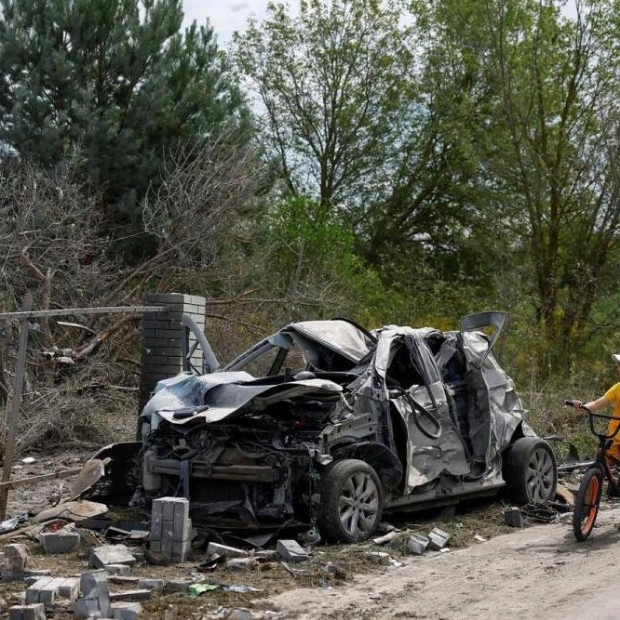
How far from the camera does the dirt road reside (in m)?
6.56

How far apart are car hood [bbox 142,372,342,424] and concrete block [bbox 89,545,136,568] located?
4.03ft

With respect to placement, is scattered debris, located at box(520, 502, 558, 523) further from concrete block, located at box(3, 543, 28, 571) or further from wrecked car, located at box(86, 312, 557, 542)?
concrete block, located at box(3, 543, 28, 571)

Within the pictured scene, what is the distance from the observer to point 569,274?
26281 millimetres

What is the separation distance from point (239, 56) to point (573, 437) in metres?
20.5

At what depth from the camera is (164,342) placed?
42.4 feet

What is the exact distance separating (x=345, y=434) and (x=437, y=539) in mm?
1194

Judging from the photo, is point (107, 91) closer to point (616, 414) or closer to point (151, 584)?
point (616, 414)

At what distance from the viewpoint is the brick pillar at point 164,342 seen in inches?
507

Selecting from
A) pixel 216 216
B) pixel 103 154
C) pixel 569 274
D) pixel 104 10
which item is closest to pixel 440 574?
pixel 216 216

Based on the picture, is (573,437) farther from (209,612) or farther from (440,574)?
(209,612)

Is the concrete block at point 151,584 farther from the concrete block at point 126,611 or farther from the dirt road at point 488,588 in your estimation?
the dirt road at point 488,588

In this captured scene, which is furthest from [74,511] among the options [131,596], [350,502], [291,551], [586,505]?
[586,505]

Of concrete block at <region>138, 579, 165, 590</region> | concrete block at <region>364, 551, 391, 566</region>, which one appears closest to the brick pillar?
concrete block at <region>364, 551, 391, 566</region>

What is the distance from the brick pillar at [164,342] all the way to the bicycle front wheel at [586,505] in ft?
17.6
